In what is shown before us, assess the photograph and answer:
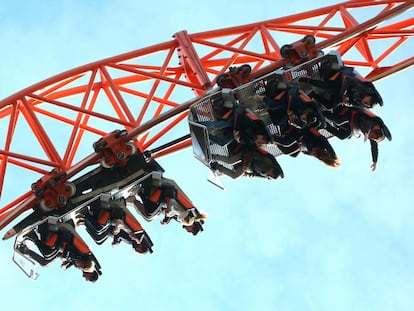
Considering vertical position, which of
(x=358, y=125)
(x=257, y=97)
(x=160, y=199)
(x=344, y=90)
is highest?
(x=257, y=97)

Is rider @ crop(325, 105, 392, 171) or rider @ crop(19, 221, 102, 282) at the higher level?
rider @ crop(19, 221, 102, 282)

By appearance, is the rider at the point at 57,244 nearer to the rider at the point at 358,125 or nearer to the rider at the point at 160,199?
the rider at the point at 160,199

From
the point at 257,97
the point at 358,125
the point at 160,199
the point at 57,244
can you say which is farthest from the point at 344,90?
the point at 57,244

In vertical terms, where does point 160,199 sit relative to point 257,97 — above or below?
below

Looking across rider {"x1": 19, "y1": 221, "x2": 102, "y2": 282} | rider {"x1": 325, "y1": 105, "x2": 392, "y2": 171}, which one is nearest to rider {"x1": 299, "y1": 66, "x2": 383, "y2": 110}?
rider {"x1": 325, "y1": 105, "x2": 392, "y2": 171}

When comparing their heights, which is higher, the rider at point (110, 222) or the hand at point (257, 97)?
the hand at point (257, 97)

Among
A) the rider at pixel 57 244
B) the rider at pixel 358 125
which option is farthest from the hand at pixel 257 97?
the rider at pixel 57 244

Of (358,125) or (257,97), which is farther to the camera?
(257,97)

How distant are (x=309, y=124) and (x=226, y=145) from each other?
1228mm

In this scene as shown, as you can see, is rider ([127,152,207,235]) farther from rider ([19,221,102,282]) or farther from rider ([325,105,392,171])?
rider ([325,105,392,171])

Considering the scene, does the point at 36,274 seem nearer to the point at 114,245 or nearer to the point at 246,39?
the point at 114,245

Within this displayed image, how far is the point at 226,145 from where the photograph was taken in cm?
1686

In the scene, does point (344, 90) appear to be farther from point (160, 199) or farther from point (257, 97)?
point (160, 199)

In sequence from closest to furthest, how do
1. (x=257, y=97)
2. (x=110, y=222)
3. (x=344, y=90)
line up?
(x=344, y=90) → (x=257, y=97) → (x=110, y=222)
